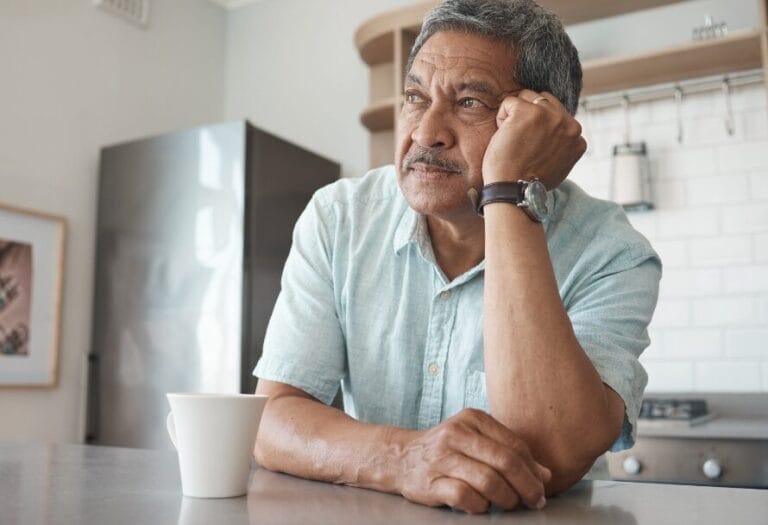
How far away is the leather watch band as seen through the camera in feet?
3.51

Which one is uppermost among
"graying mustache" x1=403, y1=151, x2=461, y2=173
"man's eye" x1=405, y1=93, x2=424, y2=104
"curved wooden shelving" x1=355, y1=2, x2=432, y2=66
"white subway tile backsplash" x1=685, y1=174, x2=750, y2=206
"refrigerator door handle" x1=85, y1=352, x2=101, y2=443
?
"curved wooden shelving" x1=355, y1=2, x2=432, y2=66

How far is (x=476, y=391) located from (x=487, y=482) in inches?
19.4

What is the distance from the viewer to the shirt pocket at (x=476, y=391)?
120 centimetres

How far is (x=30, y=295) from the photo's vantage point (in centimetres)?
280

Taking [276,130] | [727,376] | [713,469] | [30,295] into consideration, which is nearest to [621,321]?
[713,469]

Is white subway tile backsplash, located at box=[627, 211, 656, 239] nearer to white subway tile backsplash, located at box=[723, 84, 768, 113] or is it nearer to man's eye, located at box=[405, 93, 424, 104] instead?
white subway tile backsplash, located at box=[723, 84, 768, 113]

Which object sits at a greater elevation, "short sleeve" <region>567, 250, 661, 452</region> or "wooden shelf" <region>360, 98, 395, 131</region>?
"wooden shelf" <region>360, 98, 395, 131</region>

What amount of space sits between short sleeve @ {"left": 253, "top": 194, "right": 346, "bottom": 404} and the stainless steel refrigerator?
4.75 ft

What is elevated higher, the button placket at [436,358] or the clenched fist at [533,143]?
the clenched fist at [533,143]

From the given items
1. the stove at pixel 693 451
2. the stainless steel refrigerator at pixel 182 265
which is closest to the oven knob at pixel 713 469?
the stove at pixel 693 451

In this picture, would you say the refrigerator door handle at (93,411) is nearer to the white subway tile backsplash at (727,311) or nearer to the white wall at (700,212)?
the white wall at (700,212)

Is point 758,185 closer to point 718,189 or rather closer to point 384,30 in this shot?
point 718,189

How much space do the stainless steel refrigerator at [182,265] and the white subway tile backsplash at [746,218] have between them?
5.13ft

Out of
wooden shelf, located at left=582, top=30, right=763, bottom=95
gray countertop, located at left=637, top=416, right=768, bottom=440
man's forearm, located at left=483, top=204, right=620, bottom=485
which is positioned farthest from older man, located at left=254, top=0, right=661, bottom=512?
wooden shelf, located at left=582, top=30, right=763, bottom=95
